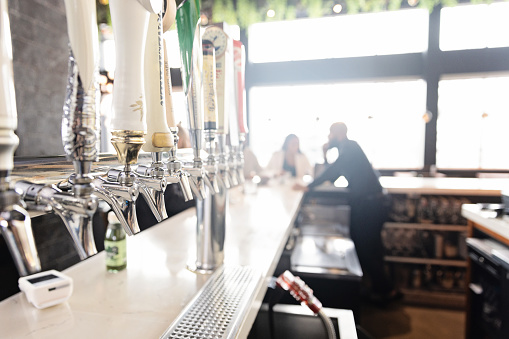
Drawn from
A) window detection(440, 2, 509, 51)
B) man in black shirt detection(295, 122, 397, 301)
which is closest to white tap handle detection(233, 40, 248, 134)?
man in black shirt detection(295, 122, 397, 301)

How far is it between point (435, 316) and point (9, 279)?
332cm

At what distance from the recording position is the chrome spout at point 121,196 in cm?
47

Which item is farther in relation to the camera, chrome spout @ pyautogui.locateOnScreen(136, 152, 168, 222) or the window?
the window

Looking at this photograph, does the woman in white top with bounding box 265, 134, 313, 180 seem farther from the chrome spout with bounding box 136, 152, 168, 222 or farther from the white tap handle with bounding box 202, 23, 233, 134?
the chrome spout with bounding box 136, 152, 168, 222

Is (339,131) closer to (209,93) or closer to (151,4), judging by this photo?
(209,93)

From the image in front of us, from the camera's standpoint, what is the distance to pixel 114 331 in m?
0.69

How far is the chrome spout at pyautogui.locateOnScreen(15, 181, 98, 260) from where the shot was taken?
15.1 inches

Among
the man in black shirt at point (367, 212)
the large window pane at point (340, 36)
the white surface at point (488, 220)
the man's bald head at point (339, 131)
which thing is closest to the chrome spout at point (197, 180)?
the white surface at point (488, 220)

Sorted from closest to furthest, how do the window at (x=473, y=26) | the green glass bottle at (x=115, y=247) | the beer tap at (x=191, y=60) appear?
1. the beer tap at (x=191, y=60)
2. the green glass bottle at (x=115, y=247)
3. the window at (x=473, y=26)

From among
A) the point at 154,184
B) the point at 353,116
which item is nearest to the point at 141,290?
the point at 154,184

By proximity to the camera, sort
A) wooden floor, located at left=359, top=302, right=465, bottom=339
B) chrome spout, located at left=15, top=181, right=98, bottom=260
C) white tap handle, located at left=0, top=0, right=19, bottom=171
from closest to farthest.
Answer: white tap handle, located at left=0, top=0, right=19, bottom=171, chrome spout, located at left=15, top=181, right=98, bottom=260, wooden floor, located at left=359, top=302, right=465, bottom=339

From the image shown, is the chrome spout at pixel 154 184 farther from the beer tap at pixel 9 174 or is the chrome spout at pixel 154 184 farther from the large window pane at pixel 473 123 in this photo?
the large window pane at pixel 473 123

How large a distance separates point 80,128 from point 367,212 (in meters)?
3.15

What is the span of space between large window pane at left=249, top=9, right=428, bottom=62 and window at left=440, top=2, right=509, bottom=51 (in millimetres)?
352
